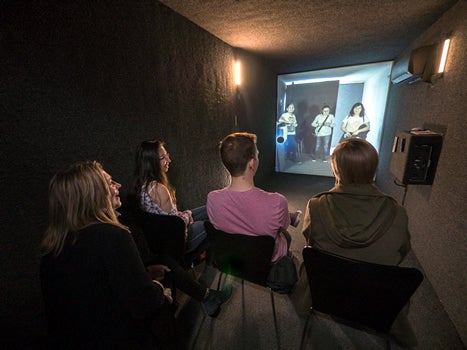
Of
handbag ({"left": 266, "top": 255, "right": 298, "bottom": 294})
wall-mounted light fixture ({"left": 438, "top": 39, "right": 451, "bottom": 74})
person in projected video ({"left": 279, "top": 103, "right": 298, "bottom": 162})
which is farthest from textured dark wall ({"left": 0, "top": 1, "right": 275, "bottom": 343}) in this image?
person in projected video ({"left": 279, "top": 103, "right": 298, "bottom": 162})

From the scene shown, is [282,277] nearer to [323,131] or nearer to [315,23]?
[315,23]

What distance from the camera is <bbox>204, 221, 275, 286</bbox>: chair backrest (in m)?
1.11

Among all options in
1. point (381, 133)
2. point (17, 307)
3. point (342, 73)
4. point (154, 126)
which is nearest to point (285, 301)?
point (17, 307)

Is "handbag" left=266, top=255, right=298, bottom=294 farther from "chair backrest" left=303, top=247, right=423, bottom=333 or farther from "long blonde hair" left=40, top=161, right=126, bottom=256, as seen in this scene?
"long blonde hair" left=40, top=161, right=126, bottom=256

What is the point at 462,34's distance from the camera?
1.62m

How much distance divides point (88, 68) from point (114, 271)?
1.23 metres

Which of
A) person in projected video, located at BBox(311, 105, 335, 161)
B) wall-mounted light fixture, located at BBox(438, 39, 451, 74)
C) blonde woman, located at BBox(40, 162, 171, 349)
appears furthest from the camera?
person in projected video, located at BBox(311, 105, 335, 161)

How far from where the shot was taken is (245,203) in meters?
1.22

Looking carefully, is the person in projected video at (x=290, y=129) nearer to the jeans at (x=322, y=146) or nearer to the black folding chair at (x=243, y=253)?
the jeans at (x=322, y=146)

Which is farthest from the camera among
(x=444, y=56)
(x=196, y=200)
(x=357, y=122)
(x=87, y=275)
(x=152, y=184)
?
(x=357, y=122)

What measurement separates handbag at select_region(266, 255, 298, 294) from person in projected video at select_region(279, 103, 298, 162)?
3906 mm

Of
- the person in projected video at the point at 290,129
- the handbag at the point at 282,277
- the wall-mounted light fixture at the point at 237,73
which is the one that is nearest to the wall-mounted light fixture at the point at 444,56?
the handbag at the point at 282,277

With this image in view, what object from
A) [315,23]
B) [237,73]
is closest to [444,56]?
[315,23]

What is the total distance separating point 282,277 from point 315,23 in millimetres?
2439
